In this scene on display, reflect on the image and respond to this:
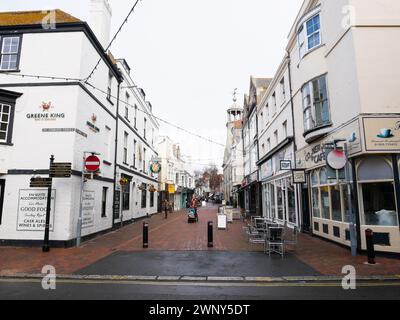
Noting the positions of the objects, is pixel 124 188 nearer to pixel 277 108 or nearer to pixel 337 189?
pixel 277 108

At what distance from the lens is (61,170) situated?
11.0 meters

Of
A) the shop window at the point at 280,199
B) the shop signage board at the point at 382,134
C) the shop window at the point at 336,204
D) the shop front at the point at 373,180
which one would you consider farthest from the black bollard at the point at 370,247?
the shop window at the point at 280,199

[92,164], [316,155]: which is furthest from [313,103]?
[92,164]

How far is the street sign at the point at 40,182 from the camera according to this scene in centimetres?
1095

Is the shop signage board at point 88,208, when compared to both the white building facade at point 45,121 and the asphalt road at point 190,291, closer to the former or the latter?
the white building facade at point 45,121

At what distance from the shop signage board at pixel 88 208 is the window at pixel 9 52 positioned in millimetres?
6585

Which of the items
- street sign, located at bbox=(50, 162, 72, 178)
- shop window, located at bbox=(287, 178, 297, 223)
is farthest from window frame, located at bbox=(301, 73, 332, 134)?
street sign, located at bbox=(50, 162, 72, 178)

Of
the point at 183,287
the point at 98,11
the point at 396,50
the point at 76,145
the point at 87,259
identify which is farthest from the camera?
the point at 98,11

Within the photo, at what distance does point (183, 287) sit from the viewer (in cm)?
628

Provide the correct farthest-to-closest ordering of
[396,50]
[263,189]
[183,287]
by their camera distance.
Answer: [263,189]
[396,50]
[183,287]

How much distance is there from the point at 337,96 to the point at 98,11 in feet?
43.0

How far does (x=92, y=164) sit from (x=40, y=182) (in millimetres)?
2029

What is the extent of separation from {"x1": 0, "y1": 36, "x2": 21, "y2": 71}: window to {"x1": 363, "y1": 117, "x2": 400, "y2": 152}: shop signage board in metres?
14.5

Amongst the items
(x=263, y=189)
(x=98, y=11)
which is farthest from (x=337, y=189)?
(x=98, y=11)
